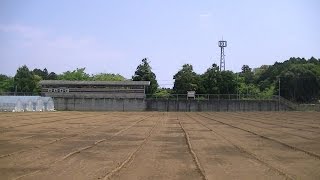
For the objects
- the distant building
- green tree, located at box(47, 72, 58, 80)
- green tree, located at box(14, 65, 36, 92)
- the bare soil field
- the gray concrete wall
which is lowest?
the bare soil field

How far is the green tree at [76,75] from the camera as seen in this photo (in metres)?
108

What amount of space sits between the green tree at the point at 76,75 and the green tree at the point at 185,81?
27.1 meters

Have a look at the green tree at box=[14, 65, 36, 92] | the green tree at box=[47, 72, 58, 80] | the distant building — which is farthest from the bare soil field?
the green tree at box=[47, 72, 58, 80]

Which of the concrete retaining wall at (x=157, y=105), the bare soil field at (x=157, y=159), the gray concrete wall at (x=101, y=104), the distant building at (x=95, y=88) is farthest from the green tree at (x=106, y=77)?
the bare soil field at (x=157, y=159)

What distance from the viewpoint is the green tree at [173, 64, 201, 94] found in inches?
3469

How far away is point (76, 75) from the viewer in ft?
357

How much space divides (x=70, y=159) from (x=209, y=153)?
4633 mm

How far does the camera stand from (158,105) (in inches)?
2864

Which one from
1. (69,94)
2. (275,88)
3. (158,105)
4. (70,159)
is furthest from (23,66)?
(70,159)

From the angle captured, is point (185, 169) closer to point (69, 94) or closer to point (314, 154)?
point (314, 154)

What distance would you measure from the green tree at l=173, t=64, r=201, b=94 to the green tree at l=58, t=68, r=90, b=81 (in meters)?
27.1

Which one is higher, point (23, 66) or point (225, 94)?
point (23, 66)

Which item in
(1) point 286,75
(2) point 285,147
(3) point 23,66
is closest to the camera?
(2) point 285,147

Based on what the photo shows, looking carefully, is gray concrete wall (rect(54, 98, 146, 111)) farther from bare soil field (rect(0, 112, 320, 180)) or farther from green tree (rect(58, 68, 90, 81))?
bare soil field (rect(0, 112, 320, 180))
